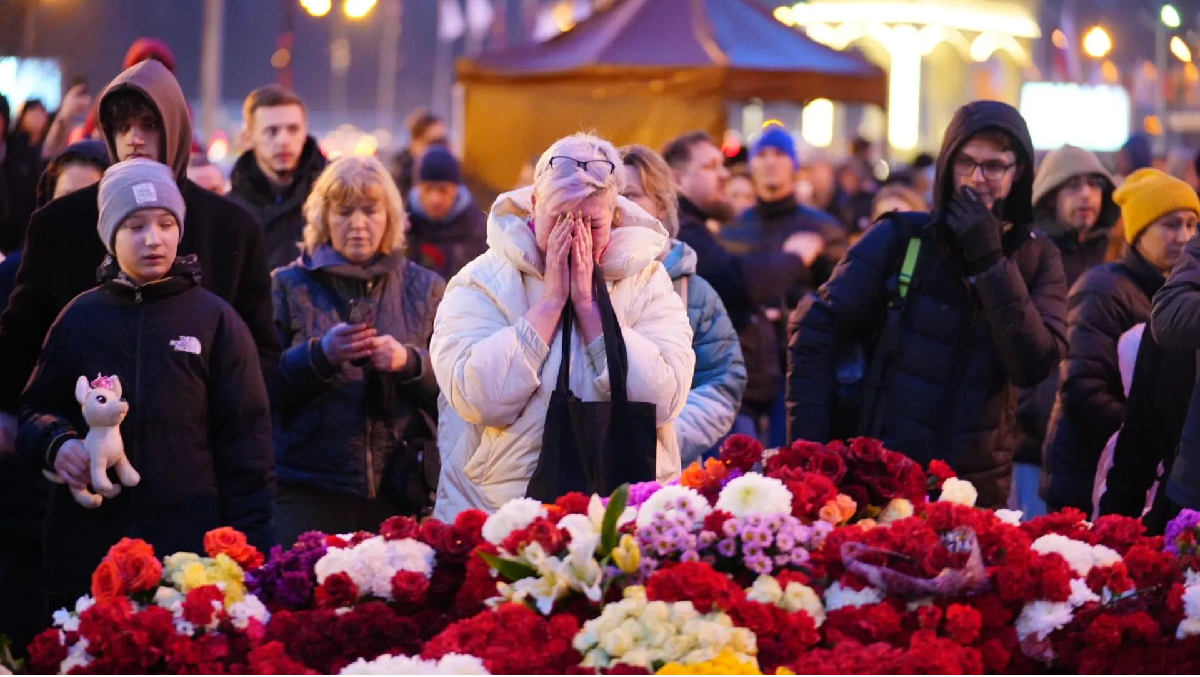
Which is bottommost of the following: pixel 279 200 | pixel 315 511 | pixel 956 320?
pixel 315 511

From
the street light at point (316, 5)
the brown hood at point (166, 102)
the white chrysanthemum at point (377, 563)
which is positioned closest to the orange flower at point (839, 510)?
the white chrysanthemum at point (377, 563)

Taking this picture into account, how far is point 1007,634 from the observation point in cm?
406

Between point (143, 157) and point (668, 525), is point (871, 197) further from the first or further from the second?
point (668, 525)

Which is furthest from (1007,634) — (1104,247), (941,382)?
(1104,247)

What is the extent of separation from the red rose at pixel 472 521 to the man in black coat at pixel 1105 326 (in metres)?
3.60

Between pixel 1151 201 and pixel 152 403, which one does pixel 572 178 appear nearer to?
pixel 152 403

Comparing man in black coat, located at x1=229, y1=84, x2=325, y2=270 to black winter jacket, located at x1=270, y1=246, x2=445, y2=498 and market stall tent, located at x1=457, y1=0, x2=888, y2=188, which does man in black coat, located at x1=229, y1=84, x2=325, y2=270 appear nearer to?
black winter jacket, located at x1=270, y1=246, x2=445, y2=498

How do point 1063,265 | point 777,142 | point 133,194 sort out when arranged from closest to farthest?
point 133,194
point 1063,265
point 777,142

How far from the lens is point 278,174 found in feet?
28.3

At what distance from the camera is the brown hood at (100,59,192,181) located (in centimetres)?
613

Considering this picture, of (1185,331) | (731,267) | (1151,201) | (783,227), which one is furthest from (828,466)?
(783,227)

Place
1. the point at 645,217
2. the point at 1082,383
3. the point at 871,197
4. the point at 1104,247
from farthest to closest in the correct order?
the point at 871,197, the point at 1104,247, the point at 1082,383, the point at 645,217

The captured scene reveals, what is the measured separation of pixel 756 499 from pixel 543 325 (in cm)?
96

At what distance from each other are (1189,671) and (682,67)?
10.2 m
